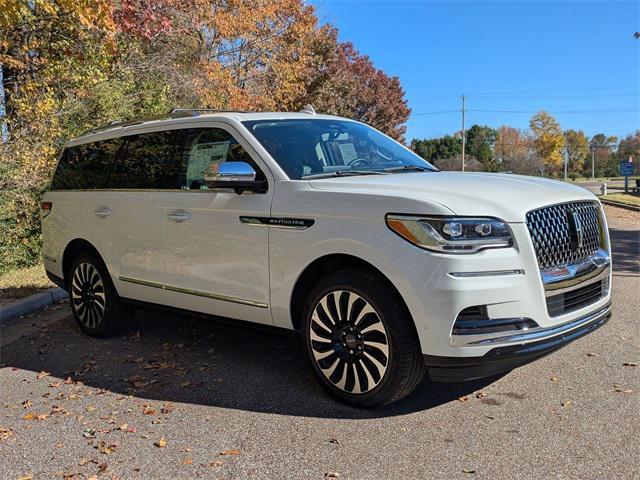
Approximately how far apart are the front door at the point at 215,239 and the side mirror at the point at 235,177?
0.08m

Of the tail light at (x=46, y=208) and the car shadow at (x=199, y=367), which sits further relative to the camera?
the tail light at (x=46, y=208)

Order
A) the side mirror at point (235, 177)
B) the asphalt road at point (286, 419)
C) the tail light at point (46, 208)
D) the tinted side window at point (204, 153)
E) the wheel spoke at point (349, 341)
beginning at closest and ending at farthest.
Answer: the asphalt road at point (286, 419), the wheel spoke at point (349, 341), the side mirror at point (235, 177), the tinted side window at point (204, 153), the tail light at point (46, 208)

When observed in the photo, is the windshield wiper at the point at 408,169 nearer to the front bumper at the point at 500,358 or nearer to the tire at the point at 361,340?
the tire at the point at 361,340

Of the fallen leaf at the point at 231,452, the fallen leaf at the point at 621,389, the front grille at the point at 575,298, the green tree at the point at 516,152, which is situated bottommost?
the fallen leaf at the point at 231,452

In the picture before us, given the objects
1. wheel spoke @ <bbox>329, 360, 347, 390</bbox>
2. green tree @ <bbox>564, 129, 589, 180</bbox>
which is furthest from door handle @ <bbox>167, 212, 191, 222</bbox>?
green tree @ <bbox>564, 129, 589, 180</bbox>

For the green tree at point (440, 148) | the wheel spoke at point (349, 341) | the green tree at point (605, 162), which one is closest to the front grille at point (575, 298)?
the wheel spoke at point (349, 341)

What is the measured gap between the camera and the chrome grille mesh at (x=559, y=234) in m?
3.50

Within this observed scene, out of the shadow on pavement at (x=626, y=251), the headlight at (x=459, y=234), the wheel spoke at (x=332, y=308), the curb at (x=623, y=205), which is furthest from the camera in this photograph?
the curb at (x=623, y=205)

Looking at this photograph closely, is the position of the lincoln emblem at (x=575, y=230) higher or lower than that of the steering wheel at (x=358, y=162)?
lower

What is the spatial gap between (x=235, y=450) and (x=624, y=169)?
39.9 m

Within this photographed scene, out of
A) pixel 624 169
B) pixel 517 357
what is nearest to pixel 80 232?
pixel 517 357

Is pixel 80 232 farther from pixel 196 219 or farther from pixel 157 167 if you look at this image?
pixel 196 219

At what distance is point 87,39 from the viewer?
31.8ft

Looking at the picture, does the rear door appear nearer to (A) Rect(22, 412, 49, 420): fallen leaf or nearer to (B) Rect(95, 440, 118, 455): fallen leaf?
(A) Rect(22, 412, 49, 420): fallen leaf
